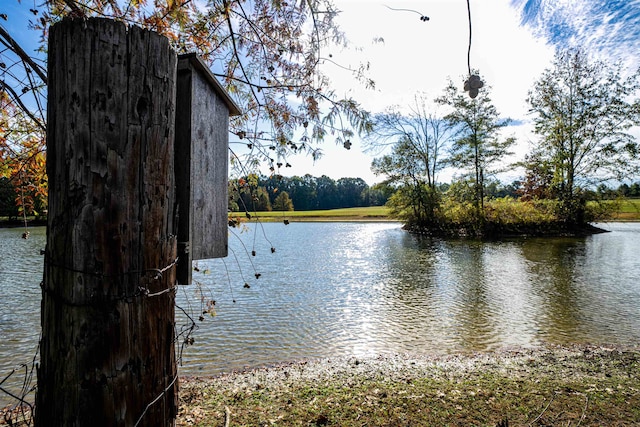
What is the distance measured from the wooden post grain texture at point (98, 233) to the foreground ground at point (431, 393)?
165 cm

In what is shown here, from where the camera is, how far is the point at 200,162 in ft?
6.20

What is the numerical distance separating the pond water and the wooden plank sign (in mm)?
330

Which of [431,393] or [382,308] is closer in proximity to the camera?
[431,393]

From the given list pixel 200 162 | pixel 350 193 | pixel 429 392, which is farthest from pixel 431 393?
pixel 350 193

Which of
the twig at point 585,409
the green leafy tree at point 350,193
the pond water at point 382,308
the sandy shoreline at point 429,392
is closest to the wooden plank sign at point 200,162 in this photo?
the pond water at point 382,308

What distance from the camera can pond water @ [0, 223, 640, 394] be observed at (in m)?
5.59

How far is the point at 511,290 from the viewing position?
9.48m

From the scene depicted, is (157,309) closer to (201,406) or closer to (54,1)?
(201,406)

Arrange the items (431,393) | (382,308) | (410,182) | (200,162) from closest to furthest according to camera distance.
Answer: (200,162) → (431,393) → (382,308) → (410,182)

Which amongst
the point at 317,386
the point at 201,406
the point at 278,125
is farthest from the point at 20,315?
the point at 278,125

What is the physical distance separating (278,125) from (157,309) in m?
2.51

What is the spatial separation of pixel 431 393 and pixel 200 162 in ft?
10.5

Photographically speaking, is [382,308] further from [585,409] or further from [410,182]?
[410,182]

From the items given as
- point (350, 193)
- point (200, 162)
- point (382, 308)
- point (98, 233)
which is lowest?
point (382, 308)
